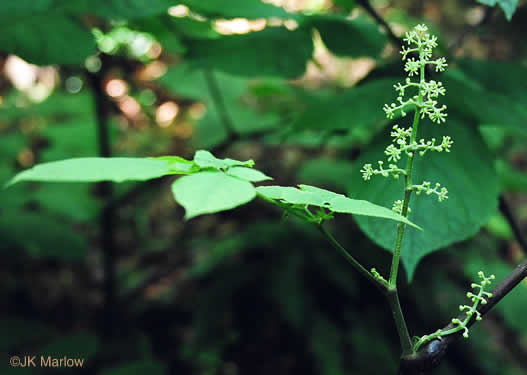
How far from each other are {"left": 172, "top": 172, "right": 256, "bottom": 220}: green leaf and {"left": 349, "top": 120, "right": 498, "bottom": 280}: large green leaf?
43cm

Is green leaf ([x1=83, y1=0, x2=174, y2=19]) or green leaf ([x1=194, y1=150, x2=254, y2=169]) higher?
green leaf ([x1=83, y1=0, x2=174, y2=19])

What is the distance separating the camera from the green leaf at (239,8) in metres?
1.11

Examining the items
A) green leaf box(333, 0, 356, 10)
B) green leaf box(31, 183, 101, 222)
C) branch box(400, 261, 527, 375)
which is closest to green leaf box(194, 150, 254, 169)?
branch box(400, 261, 527, 375)

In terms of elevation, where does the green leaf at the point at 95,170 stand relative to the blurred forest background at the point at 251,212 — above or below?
above

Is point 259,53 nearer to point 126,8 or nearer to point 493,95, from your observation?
point 126,8

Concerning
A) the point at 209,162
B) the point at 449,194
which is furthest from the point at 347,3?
the point at 209,162

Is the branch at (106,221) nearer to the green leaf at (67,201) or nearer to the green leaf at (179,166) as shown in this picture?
the green leaf at (67,201)

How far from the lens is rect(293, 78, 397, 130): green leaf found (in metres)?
1.00

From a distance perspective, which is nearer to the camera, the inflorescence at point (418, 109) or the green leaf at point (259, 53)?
the inflorescence at point (418, 109)

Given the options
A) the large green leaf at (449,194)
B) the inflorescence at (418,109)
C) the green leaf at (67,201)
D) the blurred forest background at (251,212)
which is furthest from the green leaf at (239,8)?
the green leaf at (67,201)

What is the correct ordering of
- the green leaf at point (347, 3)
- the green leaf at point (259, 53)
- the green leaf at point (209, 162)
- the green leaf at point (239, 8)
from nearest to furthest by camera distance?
the green leaf at point (209, 162) → the green leaf at point (239, 8) → the green leaf at point (259, 53) → the green leaf at point (347, 3)

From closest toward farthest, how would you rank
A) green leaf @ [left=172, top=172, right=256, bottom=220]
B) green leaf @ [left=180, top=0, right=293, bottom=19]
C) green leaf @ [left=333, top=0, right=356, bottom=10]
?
green leaf @ [left=172, top=172, right=256, bottom=220] < green leaf @ [left=180, top=0, right=293, bottom=19] < green leaf @ [left=333, top=0, right=356, bottom=10]

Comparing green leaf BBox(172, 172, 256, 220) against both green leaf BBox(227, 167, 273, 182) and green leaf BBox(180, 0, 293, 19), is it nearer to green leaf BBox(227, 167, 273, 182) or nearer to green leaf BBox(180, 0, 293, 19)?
green leaf BBox(227, 167, 273, 182)

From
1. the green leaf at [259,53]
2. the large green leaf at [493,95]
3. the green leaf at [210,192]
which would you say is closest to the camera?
the green leaf at [210,192]
